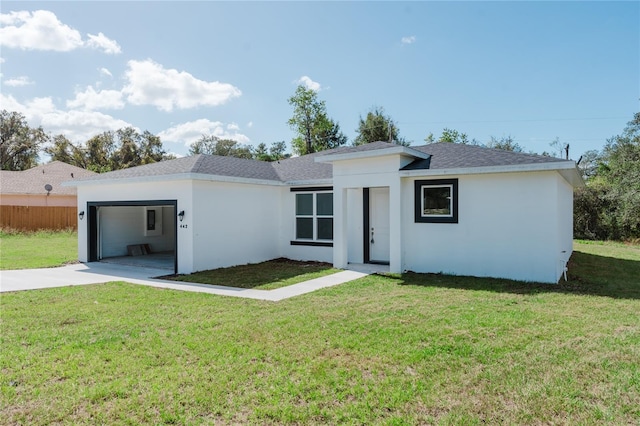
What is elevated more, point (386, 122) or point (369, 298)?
point (386, 122)

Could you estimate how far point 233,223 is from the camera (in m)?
12.2

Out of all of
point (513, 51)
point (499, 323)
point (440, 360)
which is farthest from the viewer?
point (513, 51)

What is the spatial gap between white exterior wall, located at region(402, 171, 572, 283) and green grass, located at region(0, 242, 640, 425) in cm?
186

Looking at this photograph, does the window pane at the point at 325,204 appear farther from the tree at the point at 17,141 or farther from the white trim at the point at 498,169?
the tree at the point at 17,141

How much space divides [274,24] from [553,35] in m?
12.4

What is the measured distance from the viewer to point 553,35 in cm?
1727

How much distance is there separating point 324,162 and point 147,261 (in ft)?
24.0

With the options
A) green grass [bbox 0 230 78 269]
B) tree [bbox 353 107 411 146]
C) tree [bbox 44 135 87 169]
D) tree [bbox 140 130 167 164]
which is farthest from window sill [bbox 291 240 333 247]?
tree [bbox 44 135 87 169]

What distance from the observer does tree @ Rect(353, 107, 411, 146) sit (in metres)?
38.6

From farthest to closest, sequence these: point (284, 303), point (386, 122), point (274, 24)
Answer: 1. point (386, 122)
2. point (274, 24)
3. point (284, 303)

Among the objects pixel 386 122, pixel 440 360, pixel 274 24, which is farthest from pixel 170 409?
pixel 386 122

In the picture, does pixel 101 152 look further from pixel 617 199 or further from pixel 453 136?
pixel 617 199

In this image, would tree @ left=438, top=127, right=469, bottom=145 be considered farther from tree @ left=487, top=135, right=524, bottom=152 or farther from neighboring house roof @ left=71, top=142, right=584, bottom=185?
neighboring house roof @ left=71, top=142, right=584, bottom=185

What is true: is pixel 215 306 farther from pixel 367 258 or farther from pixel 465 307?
pixel 367 258
